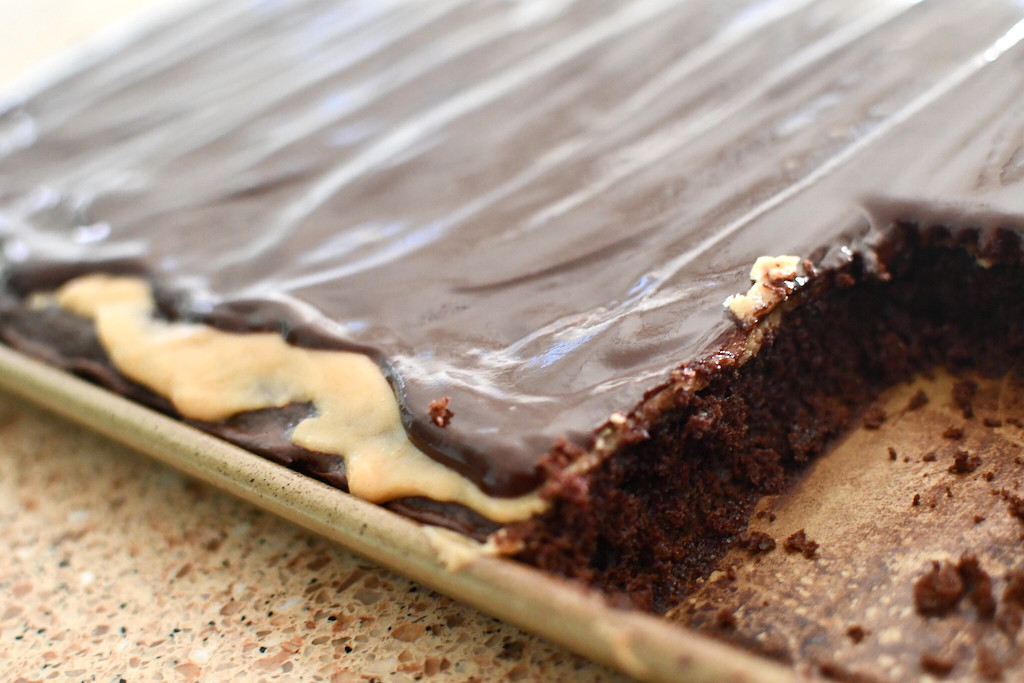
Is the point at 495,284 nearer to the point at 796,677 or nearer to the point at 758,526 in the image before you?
A: the point at 758,526

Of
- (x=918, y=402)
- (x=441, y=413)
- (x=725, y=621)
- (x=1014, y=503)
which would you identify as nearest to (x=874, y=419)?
(x=918, y=402)

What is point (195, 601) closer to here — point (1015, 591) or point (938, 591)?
point (938, 591)

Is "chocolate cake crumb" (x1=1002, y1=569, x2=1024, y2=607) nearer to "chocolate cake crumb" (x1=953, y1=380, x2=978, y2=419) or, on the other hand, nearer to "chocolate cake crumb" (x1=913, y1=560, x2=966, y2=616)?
"chocolate cake crumb" (x1=913, y1=560, x2=966, y2=616)

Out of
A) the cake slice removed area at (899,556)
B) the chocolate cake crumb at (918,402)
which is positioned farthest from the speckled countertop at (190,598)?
the chocolate cake crumb at (918,402)

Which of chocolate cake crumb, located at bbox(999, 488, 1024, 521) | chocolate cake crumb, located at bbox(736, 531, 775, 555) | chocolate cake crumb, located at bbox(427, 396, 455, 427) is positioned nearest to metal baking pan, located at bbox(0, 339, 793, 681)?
chocolate cake crumb, located at bbox(427, 396, 455, 427)

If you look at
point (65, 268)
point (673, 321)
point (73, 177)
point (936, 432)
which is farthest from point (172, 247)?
point (936, 432)

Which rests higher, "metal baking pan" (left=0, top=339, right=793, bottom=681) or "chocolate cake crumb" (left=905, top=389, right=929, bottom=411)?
"metal baking pan" (left=0, top=339, right=793, bottom=681)

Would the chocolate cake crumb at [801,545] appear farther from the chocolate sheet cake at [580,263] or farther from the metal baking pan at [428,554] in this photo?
the metal baking pan at [428,554]
